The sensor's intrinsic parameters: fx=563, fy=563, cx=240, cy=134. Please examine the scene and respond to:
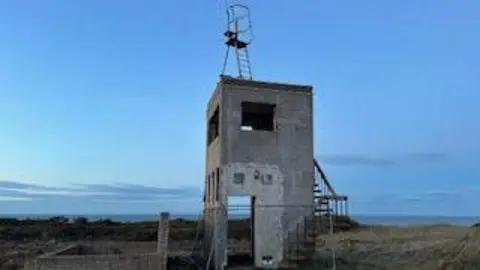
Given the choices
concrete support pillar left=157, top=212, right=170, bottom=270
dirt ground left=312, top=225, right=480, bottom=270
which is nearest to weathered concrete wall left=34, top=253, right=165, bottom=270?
concrete support pillar left=157, top=212, right=170, bottom=270

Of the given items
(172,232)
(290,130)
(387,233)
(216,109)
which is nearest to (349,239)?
(387,233)

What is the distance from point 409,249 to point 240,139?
667cm

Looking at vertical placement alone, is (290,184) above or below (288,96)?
below

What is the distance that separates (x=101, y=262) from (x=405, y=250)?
27.8ft

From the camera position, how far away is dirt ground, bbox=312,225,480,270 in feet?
45.1

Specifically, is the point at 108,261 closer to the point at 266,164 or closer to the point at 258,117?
the point at 266,164

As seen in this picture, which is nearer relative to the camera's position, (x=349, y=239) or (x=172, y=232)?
(x=349, y=239)

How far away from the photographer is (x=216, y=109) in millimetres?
21328

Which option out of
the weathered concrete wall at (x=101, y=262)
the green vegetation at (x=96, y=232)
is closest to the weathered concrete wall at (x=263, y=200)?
the weathered concrete wall at (x=101, y=262)

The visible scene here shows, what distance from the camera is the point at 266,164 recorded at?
762 inches

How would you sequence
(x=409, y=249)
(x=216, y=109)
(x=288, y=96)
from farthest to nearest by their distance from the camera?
(x=216, y=109), (x=288, y=96), (x=409, y=249)

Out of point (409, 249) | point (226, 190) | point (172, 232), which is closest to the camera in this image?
point (409, 249)

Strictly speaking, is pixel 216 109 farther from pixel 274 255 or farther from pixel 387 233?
pixel 387 233

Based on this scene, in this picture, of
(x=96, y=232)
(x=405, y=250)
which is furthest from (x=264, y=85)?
(x=96, y=232)
